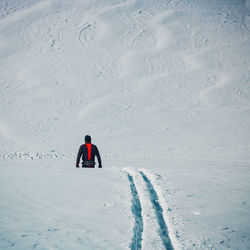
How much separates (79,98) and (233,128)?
9214mm

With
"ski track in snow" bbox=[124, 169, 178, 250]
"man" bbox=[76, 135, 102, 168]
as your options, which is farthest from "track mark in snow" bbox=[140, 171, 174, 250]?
"man" bbox=[76, 135, 102, 168]

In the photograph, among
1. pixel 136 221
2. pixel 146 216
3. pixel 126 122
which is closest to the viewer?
pixel 136 221

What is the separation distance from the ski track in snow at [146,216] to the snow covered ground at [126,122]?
0.07 feet

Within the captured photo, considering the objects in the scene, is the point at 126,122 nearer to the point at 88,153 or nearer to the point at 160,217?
the point at 88,153

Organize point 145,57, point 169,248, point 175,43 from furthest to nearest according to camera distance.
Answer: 1. point 175,43
2. point 145,57
3. point 169,248

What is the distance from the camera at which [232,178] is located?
635 cm

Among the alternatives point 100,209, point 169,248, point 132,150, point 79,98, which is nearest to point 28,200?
point 100,209

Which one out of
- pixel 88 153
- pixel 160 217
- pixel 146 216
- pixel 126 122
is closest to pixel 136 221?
pixel 146 216

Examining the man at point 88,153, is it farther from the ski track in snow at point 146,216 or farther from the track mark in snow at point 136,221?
the track mark in snow at point 136,221

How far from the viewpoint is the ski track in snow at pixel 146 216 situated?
121 inches

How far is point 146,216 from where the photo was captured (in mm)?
3699

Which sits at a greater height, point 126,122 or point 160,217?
point 126,122

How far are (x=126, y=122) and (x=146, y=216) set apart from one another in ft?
43.2

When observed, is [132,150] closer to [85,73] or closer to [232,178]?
[232,178]
